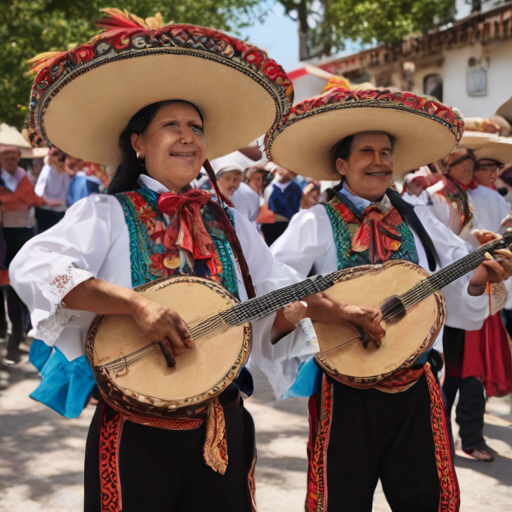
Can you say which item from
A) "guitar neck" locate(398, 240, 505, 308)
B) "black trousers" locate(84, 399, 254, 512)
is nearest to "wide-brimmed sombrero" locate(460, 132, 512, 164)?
"guitar neck" locate(398, 240, 505, 308)

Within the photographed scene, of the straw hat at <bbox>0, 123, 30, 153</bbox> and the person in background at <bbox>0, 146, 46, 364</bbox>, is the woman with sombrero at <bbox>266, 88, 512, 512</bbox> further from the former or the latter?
the straw hat at <bbox>0, 123, 30, 153</bbox>

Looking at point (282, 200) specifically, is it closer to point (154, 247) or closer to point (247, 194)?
point (247, 194)

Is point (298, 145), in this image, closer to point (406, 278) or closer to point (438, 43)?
point (406, 278)

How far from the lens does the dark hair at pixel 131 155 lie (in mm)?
2605

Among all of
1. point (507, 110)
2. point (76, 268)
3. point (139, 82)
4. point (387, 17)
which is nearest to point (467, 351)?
point (507, 110)

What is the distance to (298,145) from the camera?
348cm

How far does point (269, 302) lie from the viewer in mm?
2406

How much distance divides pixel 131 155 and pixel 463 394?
3261 mm

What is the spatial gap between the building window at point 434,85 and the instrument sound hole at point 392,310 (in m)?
18.9

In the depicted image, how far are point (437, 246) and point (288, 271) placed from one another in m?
0.99

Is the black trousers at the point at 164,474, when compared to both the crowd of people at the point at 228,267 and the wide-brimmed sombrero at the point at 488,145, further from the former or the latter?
the wide-brimmed sombrero at the point at 488,145

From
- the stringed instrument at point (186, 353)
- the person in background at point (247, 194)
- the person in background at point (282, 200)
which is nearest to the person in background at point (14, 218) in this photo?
the person in background at point (247, 194)

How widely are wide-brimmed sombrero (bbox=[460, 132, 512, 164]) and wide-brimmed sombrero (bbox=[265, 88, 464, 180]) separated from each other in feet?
6.41

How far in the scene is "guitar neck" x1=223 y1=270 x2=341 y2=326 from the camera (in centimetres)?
236
